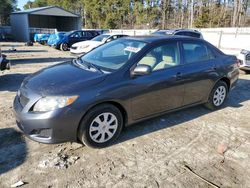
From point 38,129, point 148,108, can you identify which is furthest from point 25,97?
point 148,108

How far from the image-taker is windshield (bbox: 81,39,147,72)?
392 cm

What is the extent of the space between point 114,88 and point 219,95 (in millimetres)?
2867

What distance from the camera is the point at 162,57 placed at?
4.22 m

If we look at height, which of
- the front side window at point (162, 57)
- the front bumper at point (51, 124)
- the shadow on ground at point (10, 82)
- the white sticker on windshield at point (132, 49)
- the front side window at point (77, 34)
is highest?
the front side window at point (77, 34)

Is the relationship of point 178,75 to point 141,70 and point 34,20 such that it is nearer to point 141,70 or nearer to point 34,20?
point 141,70

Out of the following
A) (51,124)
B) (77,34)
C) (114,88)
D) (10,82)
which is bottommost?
(10,82)

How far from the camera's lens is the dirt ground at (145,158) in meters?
2.98

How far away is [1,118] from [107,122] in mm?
2309

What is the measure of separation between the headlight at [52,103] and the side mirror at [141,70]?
107 cm

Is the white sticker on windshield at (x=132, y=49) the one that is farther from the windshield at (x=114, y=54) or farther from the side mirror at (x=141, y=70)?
the side mirror at (x=141, y=70)

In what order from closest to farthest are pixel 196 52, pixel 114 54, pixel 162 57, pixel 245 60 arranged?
1. pixel 162 57
2. pixel 114 54
3. pixel 196 52
4. pixel 245 60

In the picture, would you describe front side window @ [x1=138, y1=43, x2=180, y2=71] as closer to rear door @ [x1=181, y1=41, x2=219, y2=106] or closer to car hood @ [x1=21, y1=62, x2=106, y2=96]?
rear door @ [x1=181, y1=41, x2=219, y2=106]

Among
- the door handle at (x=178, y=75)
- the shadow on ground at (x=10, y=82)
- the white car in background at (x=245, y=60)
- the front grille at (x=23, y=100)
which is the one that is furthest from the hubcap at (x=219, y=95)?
the shadow on ground at (x=10, y=82)

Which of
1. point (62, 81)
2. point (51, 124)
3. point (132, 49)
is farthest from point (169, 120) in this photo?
point (51, 124)
